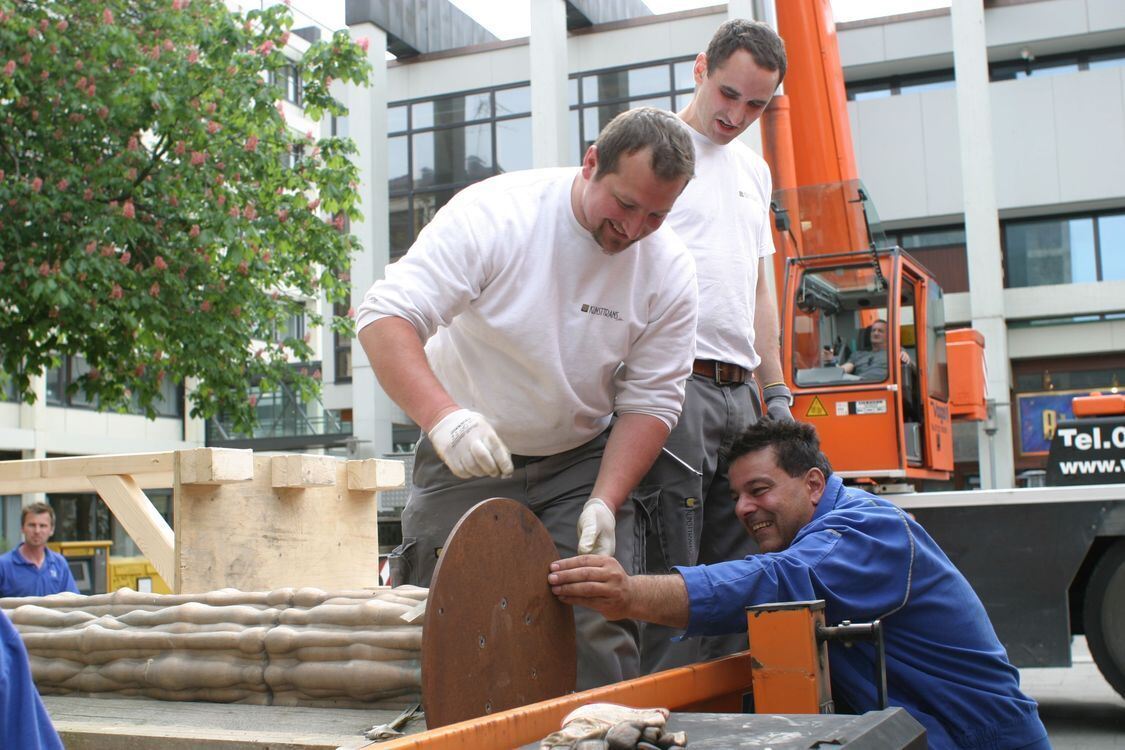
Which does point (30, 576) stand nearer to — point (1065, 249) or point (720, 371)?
point (720, 371)

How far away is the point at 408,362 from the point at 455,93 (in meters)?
24.2

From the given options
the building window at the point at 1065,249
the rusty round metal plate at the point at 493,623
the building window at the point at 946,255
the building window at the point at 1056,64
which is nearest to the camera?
the rusty round metal plate at the point at 493,623

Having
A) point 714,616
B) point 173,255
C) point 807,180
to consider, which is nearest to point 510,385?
point 714,616

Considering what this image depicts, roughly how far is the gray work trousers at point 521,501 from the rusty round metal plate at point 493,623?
0.50 metres

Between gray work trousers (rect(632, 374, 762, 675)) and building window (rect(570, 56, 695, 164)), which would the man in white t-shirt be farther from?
building window (rect(570, 56, 695, 164))

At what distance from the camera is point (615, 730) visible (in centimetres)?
174

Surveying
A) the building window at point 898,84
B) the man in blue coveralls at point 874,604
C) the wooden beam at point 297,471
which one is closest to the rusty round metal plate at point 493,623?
the man in blue coveralls at point 874,604

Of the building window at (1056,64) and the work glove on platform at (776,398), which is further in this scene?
the building window at (1056,64)

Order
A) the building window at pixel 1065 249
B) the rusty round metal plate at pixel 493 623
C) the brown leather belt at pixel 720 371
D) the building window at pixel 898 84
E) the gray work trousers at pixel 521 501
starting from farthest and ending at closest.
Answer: the building window at pixel 898 84 < the building window at pixel 1065 249 < the brown leather belt at pixel 720 371 < the gray work trousers at pixel 521 501 < the rusty round metal plate at pixel 493 623

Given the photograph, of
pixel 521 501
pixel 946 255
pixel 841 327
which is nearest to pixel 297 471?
pixel 521 501

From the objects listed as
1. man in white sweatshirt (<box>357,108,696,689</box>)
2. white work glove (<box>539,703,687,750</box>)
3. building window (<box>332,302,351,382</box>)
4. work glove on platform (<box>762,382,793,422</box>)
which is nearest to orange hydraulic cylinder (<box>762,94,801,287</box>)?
work glove on platform (<box>762,382,793,422</box>)

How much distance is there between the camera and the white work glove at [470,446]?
104 inches

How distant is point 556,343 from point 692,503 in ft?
2.61

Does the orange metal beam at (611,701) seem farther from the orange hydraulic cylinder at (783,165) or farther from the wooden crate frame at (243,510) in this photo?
the orange hydraulic cylinder at (783,165)
